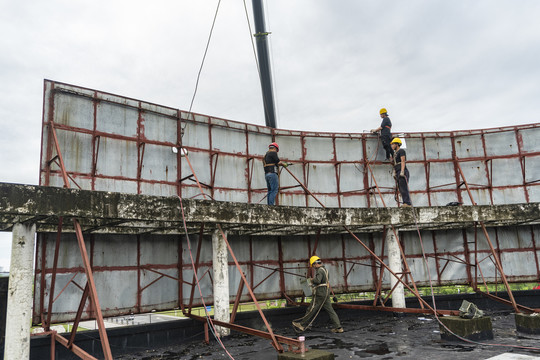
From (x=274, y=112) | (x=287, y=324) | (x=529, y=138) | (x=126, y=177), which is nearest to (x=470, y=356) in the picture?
(x=287, y=324)

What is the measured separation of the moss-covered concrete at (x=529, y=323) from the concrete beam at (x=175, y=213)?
323cm

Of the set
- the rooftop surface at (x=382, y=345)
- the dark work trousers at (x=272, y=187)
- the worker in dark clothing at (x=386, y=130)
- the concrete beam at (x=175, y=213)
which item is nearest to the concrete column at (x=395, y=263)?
the rooftop surface at (x=382, y=345)

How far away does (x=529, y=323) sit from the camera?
9.71 metres

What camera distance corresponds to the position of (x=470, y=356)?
304 inches

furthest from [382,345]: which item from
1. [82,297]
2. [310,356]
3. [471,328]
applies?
[82,297]

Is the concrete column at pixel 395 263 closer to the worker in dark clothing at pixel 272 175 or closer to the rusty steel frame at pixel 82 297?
the worker in dark clothing at pixel 272 175

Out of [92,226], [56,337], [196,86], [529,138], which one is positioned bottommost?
[56,337]

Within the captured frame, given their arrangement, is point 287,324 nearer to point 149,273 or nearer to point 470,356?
point 149,273

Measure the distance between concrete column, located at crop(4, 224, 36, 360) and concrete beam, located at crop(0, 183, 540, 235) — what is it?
0.65m

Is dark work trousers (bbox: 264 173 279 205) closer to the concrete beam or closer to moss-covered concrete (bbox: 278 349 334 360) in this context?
the concrete beam

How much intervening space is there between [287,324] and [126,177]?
7260 millimetres

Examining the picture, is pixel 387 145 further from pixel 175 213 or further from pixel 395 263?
pixel 175 213

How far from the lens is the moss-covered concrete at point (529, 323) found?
31.6ft

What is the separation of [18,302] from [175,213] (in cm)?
330
